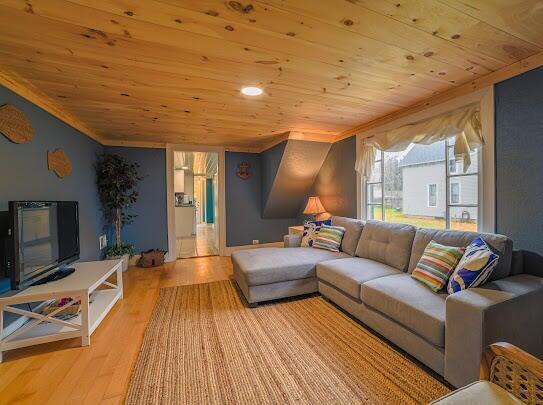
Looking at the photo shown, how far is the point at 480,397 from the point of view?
82 centimetres

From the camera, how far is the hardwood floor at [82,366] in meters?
1.36

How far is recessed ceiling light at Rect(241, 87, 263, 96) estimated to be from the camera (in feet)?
6.65

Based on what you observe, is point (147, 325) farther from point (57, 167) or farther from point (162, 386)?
point (57, 167)

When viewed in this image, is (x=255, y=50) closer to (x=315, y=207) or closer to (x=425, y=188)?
(x=425, y=188)

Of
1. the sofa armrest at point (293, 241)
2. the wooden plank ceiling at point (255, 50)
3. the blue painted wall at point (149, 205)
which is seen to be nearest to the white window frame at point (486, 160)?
the wooden plank ceiling at point (255, 50)

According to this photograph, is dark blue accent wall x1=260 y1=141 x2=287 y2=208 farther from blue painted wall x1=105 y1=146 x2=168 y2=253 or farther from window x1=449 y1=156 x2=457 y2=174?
window x1=449 y1=156 x2=457 y2=174

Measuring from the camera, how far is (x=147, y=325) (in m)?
2.10

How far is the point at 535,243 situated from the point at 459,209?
23.8 inches

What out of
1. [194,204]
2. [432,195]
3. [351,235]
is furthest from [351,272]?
[194,204]

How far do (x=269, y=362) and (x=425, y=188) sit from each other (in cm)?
230

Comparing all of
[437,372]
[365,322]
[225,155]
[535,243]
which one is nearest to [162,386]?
[365,322]

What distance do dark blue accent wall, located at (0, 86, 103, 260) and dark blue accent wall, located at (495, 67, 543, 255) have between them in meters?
3.85

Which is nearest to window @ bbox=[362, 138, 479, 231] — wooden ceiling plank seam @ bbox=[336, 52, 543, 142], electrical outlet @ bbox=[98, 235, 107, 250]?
wooden ceiling plank seam @ bbox=[336, 52, 543, 142]

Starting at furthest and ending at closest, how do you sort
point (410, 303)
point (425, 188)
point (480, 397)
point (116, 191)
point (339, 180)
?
1. point (339, 180)
2. point (116, 191)
3. point (425, 188)
4. point (410, 303)
5. point (480, 397)
